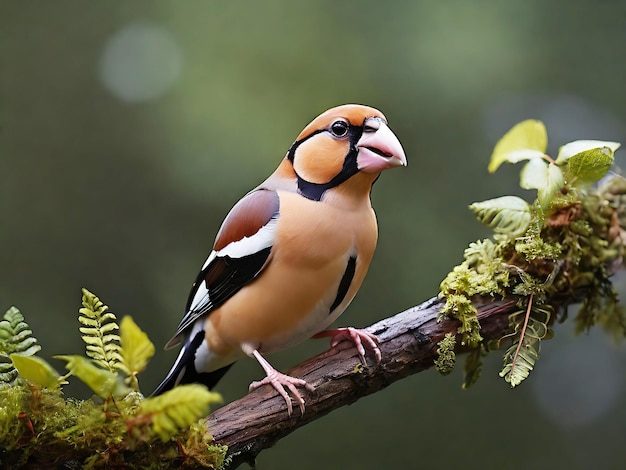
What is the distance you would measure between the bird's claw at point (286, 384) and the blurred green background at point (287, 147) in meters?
1.24

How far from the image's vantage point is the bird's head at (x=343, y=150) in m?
1.28

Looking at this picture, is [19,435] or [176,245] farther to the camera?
[176,245]

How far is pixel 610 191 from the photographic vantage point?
5.46 ft

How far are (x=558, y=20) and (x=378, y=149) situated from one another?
75.5 inches

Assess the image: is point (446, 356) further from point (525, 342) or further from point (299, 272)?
point (299, 272)

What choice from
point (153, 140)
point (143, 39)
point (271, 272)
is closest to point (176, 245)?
point (153, 140)

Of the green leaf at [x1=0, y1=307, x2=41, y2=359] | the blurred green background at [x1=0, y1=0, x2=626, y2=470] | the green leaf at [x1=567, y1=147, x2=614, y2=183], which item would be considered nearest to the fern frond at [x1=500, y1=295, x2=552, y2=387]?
the green leaf at [x1=567, y1=147, x2=614, y2=183]

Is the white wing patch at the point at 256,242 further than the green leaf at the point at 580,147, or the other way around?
the green leaf at the point at 580,147

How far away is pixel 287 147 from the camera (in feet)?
7.92

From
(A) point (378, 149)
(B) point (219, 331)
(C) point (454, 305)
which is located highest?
(A) point (378, 149)

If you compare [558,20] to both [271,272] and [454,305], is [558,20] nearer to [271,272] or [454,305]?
[454,305]

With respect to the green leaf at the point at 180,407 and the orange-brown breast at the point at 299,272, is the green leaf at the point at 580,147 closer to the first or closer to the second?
the orange-brown breast at the point at 299,272

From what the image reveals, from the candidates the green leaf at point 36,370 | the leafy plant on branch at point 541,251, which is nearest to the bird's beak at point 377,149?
the leafy plant on branch at point 541,251

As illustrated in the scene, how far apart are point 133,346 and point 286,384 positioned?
0.42 metres
